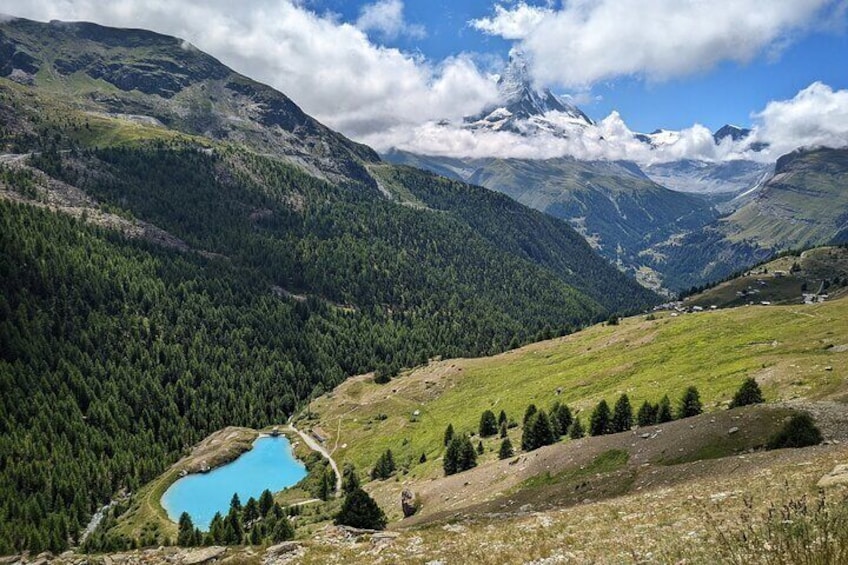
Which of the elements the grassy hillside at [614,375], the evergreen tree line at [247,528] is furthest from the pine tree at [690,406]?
the evergreen tree line at [247,528]

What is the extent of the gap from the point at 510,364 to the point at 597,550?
520 feet

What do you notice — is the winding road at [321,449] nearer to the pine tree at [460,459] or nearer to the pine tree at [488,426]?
the pine tree at [488,426]

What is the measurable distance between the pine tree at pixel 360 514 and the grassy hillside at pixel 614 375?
126 feet

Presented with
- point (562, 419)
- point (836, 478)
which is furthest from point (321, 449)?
point (836, 478)

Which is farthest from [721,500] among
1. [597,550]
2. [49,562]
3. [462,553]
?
[49,562]

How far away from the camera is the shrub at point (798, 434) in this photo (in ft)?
152

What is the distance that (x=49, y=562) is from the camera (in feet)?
151

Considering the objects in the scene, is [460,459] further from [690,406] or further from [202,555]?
[202,555]

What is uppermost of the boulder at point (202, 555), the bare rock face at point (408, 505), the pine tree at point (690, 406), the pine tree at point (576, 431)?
the boulder at point (202, 555)

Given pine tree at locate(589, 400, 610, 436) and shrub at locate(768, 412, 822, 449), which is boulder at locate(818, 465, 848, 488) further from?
pine tree at locate(589, 400, 610, 436)

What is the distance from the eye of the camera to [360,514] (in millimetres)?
60656

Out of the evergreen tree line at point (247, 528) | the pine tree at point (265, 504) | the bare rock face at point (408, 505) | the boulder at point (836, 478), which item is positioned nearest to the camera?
the boulder at point (836, 478)

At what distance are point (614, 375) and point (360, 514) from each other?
3315 inches

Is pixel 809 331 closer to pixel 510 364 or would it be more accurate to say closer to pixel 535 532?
pixel 510 364
